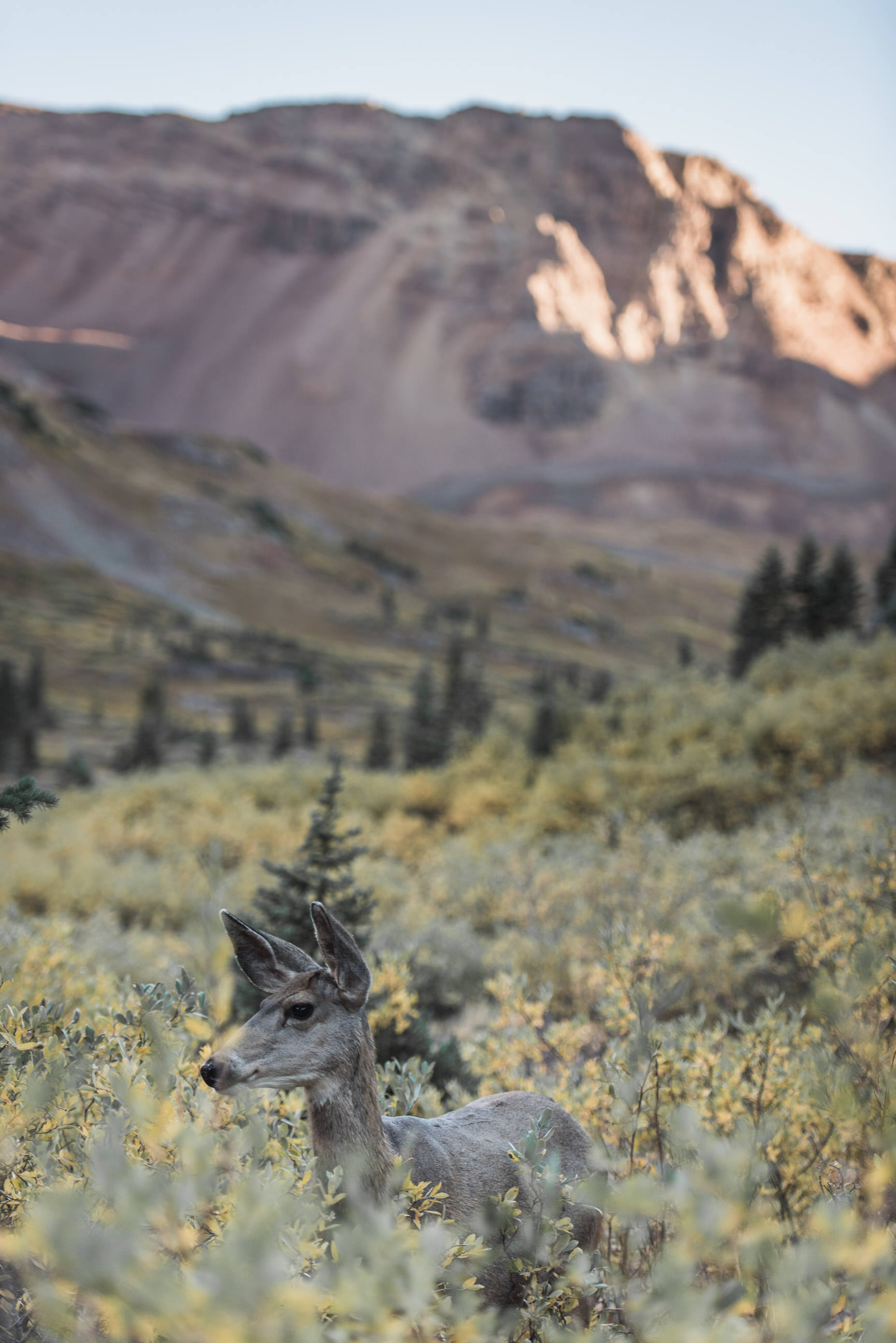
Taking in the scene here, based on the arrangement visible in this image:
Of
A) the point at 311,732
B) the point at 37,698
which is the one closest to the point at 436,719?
the point at 311,732

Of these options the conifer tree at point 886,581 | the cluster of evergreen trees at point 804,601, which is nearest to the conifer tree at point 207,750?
the cluster of evergreen trees at point 804,601

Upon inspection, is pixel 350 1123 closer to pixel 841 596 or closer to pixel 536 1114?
pixel 536 1114

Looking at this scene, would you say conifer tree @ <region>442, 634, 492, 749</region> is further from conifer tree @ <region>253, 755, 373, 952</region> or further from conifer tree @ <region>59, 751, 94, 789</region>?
conifer tree @ <region>253, 755, 373, 952</region>

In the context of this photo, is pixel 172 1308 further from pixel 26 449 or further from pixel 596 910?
pixel 26 449

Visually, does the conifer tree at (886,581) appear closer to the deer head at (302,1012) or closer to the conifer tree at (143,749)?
the deer head at (302,1012)

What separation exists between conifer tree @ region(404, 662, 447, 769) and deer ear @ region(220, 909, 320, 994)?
29462 millimetres

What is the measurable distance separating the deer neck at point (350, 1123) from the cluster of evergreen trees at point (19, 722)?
42669mm

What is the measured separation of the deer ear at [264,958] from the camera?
9.62 ft

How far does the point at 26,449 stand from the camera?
11919cm

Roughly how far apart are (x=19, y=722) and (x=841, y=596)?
1701 inches

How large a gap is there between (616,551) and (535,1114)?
179m

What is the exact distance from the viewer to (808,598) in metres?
34.0

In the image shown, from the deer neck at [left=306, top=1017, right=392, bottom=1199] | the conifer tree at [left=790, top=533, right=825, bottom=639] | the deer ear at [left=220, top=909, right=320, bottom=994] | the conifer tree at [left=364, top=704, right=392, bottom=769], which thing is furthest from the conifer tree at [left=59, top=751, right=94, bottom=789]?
the deer neck at [left=306, top=1017, right=392, bottom=1199]

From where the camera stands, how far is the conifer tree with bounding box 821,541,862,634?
32969 millimetres
